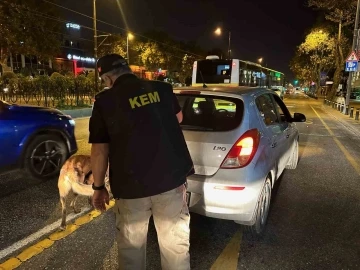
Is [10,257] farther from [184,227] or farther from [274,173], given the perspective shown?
[274,173]

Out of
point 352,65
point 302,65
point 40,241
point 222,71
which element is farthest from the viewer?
point 302,65

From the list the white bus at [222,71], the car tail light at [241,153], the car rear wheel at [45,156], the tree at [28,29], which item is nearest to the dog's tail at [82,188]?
the car tail light at [241,153]

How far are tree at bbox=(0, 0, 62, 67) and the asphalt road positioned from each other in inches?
774

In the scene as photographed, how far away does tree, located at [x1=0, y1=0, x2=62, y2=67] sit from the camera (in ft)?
70.8

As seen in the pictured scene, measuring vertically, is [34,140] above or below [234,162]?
below

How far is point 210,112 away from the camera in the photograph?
4059 millimetres

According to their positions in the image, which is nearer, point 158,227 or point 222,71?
point 158,227

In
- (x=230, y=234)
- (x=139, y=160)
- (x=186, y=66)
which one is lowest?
(x=230, y=234)

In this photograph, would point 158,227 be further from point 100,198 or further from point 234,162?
point 234,162

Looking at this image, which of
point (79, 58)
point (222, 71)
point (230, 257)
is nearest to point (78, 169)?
point (230, 257)

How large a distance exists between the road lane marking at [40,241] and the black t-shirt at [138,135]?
1.52m

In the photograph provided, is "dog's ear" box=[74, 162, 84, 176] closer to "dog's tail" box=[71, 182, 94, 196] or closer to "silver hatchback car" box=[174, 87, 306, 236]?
"dog's tail" box=[71, 182, 94, 196]

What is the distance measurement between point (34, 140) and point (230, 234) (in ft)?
10.6

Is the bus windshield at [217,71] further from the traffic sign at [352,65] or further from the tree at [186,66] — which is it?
the tree at [186,66]
